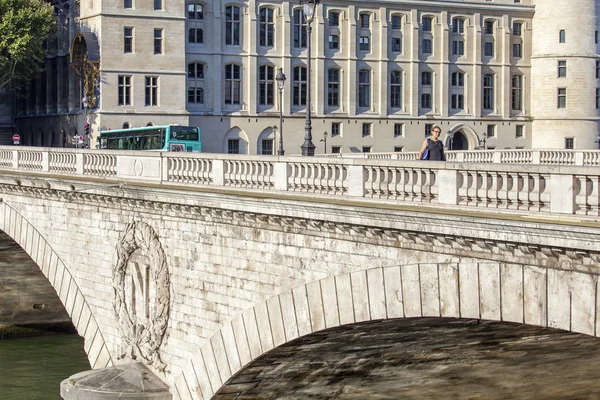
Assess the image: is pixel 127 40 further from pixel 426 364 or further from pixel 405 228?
→ pixel 405 228

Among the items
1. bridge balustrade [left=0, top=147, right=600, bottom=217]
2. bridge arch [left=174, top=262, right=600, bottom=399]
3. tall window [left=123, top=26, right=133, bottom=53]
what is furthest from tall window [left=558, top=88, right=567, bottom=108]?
bridge arch [left=174, top=262, right=600, bottom=399]

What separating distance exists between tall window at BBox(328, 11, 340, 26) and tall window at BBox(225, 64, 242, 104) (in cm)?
803

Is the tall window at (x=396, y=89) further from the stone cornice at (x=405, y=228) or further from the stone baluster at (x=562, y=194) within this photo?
the stone baluster at (x=562, y=194)

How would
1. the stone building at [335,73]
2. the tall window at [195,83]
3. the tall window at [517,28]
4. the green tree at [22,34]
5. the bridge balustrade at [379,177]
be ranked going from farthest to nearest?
→ 1. the tall window at [517,28]
2. the tall window at [195,83]
3. the stone building at [335,73]
4. the green tree at [22,34]
5. the bridge balustrade at [379,177]

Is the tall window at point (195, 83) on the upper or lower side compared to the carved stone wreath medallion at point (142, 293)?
upper

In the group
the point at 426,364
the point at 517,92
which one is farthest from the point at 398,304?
the point at 517,92

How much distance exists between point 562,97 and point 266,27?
24.7 meters

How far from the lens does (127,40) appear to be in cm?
7719

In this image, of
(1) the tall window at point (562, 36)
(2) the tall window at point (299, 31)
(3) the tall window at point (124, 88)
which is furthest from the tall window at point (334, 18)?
(1) the tall window at point (562, 36)

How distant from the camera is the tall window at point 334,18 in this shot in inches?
3428

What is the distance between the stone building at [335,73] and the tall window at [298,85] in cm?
10

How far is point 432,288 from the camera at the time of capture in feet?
59.1

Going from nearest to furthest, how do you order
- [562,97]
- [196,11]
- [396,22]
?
[196,11]
[396,22]
[562,97]

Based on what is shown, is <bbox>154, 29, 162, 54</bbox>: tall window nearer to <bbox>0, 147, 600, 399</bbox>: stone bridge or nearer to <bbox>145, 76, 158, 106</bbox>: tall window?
<bbox>145, 76, 158, 106</bbox>: tall window
